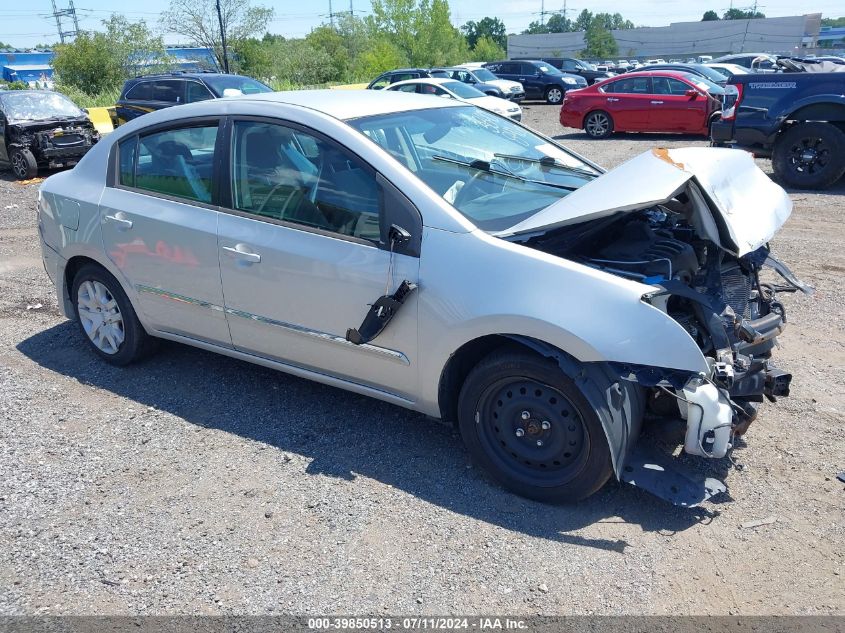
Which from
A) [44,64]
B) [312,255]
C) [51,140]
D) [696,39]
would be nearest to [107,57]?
[51,140]

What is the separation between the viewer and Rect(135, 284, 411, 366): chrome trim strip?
11.5ft

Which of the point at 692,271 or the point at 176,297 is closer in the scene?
the point at 692,271

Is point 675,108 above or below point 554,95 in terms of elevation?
above

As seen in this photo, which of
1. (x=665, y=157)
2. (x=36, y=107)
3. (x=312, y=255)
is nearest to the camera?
(x=665, y=157)

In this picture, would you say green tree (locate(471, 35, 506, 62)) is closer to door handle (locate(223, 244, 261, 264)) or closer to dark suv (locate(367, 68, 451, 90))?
dark suv (locate(367, 68, 451, 90))

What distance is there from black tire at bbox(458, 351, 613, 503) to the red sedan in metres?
14.3

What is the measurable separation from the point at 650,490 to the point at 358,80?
4757 centimetres

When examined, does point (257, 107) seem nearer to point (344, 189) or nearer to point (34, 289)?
point (344, 189)

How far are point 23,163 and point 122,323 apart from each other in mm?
10125

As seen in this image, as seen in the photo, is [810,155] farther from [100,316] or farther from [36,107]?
[36,107]

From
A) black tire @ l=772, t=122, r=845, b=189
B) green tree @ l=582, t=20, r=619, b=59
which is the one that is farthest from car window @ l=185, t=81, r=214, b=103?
green tree @ l=582, t=20, r=619, b=59

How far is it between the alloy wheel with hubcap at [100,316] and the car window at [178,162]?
839 millimetres

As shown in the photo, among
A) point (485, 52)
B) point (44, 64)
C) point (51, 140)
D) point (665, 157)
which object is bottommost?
point (44, 64)

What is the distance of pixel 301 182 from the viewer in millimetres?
3752
